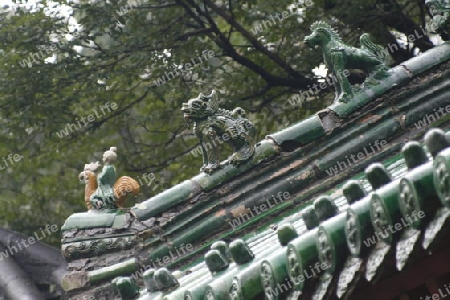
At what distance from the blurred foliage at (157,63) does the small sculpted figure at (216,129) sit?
5.11 meters

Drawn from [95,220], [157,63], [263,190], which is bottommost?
[263,190]

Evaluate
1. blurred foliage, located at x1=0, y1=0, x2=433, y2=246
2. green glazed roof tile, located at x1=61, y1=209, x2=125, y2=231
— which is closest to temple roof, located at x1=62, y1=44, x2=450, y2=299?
green glazed roof tile, located at x1=61, y1=209, x2=125, y2=231

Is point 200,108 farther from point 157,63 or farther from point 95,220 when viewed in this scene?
point 157,63

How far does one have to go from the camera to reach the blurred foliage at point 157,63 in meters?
10.9

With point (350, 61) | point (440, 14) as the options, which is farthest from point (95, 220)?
point (440, 14)

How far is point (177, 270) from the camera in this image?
17.9ft

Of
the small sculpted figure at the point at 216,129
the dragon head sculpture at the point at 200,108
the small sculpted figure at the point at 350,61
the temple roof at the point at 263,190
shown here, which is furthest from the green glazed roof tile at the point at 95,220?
the small sculpted figure at the point at 350,61

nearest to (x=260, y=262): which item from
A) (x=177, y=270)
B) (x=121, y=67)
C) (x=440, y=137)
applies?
(x=440, y=137)

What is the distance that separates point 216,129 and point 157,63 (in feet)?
19.0

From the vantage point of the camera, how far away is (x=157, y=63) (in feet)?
36.7

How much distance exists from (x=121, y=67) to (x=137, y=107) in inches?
41.2

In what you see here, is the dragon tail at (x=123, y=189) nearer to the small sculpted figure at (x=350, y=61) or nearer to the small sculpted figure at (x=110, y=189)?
the small sculpted figure at (x=110, y=189)

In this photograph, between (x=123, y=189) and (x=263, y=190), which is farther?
(x=123, y=189)

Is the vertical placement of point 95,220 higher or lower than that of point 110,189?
lower
